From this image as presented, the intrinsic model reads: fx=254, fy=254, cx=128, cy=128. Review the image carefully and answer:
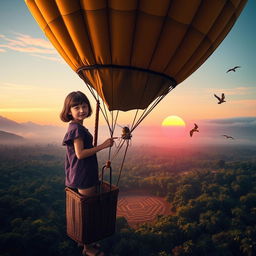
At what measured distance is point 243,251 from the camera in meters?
31.2

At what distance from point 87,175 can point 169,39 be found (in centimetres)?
254

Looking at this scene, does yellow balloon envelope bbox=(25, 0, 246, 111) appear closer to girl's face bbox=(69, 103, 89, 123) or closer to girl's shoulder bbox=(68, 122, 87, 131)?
girl's face bbox=(69, 103, 89, 123)

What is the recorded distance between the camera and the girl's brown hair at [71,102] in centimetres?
394

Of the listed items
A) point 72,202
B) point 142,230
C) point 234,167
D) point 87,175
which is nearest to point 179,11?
point 87,175

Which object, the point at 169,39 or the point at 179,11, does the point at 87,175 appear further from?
the point at 179,11

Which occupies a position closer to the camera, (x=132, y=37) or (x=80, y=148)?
(x=80, y=148)

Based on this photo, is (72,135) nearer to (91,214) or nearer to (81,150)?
(81,150)

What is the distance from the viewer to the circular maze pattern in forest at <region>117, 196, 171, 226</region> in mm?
58531

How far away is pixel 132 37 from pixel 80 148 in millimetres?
1926

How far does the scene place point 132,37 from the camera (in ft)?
13.2

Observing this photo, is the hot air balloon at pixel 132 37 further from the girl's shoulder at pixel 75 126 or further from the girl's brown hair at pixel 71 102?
the girl's shoulder at pixel 75 126

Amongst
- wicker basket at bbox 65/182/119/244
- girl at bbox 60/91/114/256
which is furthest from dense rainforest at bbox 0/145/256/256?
girl at bbox 60/91/114/256

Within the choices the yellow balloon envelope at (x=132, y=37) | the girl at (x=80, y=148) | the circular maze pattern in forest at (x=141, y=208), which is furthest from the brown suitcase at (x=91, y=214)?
the circular maze pattern in forest at (x=141, y=208)

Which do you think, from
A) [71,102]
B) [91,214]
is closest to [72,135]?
[71,102]
